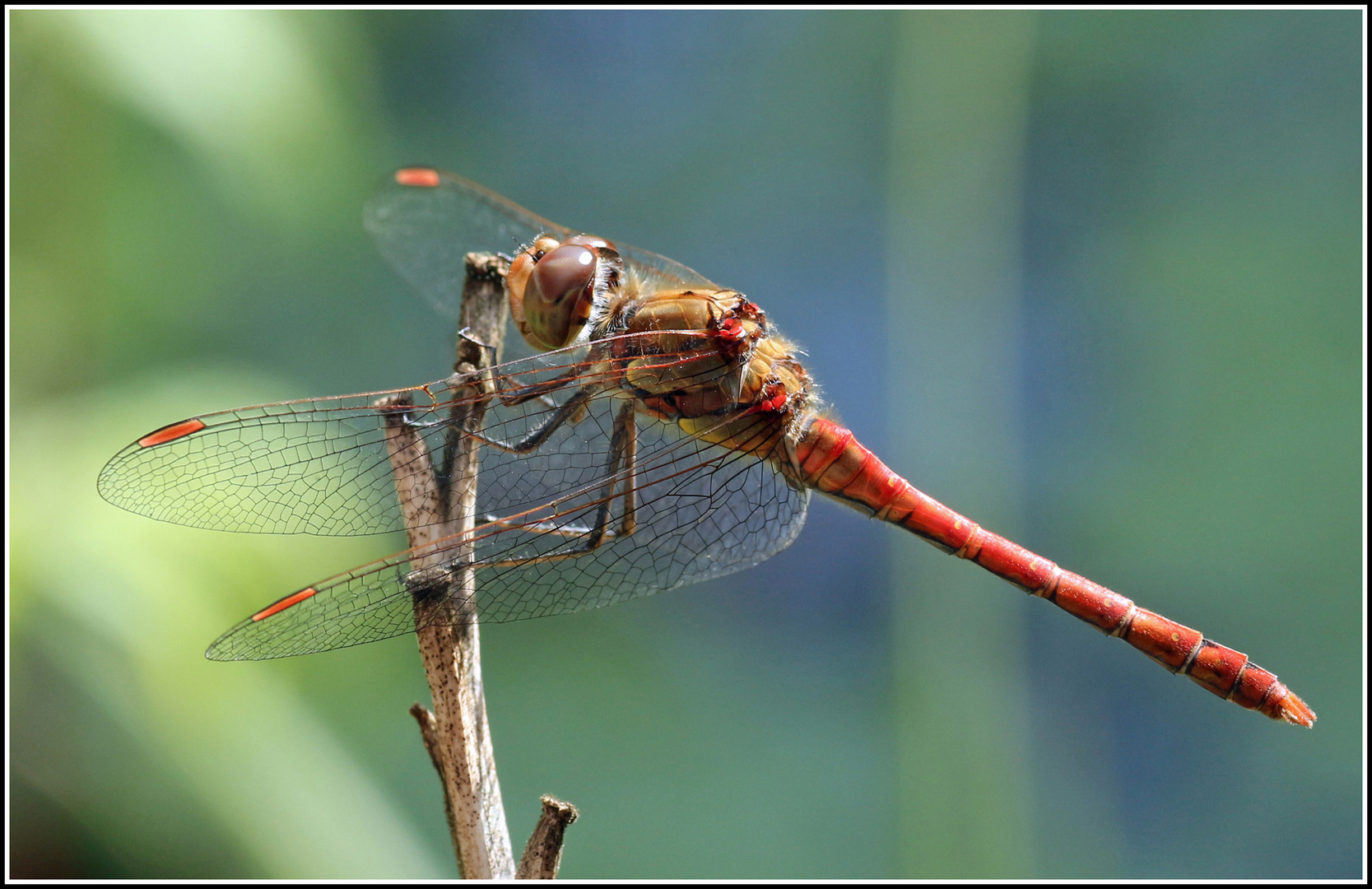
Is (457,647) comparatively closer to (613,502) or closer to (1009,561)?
(613,502)

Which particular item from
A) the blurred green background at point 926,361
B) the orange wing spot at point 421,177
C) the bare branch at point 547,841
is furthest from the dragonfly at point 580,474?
the blurred green background at point 926,361

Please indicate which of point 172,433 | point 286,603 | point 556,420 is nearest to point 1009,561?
point 556,420

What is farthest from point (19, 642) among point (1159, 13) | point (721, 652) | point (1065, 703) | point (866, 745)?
point (1159, 13)

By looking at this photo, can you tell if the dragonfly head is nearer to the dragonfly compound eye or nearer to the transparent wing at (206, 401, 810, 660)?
the dragonfly compound eye

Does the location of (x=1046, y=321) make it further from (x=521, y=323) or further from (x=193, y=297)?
(x=193, y=297)

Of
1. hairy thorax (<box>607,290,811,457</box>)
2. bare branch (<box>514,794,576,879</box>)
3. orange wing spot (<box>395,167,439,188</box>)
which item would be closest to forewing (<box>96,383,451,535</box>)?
hairy thorax (<box>607,290,811,457</box>)

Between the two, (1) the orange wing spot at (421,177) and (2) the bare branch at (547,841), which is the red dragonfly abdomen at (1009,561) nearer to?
(2) the bare branch at (547,841)

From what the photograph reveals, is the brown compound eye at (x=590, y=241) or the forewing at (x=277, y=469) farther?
the brown compound eye at (x=590, y=241)
